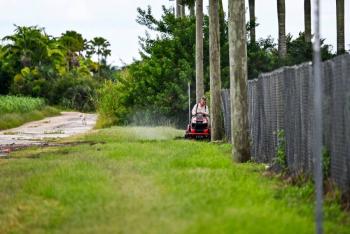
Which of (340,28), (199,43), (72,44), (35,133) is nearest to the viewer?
(199,43)

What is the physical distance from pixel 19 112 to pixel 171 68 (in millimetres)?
23040

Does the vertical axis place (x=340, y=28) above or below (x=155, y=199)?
above

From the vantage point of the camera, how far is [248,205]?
10.0 metres

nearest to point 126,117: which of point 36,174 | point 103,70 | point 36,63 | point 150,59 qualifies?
point 150,59

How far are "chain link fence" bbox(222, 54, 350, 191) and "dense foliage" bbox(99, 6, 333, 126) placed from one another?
18.9 m

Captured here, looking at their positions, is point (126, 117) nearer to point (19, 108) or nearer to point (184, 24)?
point (184, 24)

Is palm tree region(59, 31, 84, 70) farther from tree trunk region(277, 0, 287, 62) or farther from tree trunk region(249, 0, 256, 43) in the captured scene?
tree trunk region(277, 0, 287, 62)

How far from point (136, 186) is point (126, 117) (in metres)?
29.6

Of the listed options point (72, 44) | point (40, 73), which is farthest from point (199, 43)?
point (72, 44)

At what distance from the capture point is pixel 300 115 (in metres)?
13.7

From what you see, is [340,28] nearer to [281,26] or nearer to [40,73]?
[281,26]

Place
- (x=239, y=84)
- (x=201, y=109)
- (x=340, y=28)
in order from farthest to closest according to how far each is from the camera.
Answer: (x=340, y=28)
(x=201, y=109)
(x=239, y=84)

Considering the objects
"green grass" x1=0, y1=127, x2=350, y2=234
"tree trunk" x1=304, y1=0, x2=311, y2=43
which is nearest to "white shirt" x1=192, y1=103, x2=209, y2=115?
"green grass" x1=0, y1=127, x2=350, y2=234

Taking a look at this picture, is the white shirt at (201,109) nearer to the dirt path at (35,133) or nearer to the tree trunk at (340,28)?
the dirt path at (35,133)
